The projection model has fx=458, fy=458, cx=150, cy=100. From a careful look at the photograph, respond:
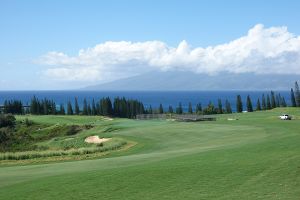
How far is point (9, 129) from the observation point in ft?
276

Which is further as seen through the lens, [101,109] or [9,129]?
[101,109]

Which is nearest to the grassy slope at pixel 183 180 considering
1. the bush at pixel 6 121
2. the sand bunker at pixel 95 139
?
the sand bunker at pixel 95 139

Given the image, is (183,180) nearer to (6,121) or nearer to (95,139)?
(95,139)

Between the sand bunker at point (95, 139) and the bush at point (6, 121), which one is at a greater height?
the bush at point (6, 121)

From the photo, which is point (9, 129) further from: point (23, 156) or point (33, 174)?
point (33, 174)

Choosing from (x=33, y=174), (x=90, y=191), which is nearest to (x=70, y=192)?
(x=90, y=191)

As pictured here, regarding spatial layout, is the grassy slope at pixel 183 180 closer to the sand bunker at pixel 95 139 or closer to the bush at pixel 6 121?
the sand bunker at pixel 95 139

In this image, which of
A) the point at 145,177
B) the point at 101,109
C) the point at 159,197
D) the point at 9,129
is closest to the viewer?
the point at 159,197

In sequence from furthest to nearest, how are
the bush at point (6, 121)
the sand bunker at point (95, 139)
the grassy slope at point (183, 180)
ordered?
the bush at point (6, 121), the sand bunker at point (95, 139), the grassy slope at point (183, 180)

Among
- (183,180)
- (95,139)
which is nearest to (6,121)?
(95,139)

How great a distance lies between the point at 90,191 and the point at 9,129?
235 ft

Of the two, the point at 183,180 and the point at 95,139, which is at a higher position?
the point at 183,180

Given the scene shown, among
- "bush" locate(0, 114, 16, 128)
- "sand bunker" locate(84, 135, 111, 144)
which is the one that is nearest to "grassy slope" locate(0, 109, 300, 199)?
"sand bunker" locate(84, 135, 111, 144)

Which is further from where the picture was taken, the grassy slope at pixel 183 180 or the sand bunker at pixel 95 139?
the sand bunker at pixel 95 139
